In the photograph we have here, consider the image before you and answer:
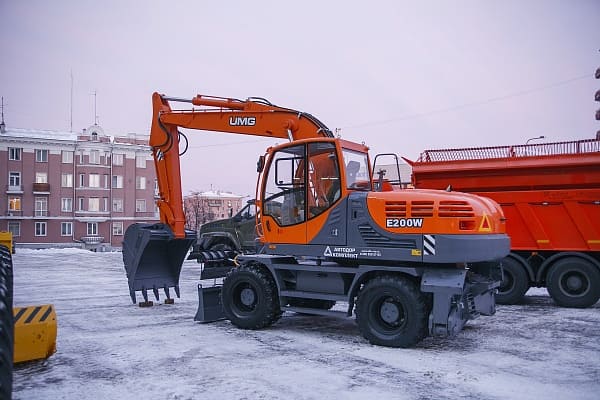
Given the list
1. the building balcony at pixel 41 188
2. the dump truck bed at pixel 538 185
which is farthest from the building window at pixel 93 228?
the dump truck bed at pixel 538 185

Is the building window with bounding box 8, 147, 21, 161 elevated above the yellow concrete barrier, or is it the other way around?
the building window with bounding box 8, 147, 21, 161

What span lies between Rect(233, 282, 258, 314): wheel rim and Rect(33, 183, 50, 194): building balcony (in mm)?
51999

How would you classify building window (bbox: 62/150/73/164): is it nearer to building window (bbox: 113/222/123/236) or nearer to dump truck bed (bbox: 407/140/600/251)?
building window (bbox: 113/222/123/236)

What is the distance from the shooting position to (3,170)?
180ft

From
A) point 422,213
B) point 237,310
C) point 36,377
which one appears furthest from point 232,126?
point 36,377

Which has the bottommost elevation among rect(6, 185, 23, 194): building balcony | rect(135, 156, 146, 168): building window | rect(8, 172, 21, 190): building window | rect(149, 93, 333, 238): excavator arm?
rect(149, 93, 333, 238): excavator arm

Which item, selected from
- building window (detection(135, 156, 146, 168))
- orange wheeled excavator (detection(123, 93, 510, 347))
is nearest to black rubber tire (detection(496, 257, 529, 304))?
orange wheeled excavator (detection(123, 93, 510, 347))

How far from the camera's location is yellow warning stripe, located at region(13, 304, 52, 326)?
652 centimetres

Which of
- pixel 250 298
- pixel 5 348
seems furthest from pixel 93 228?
pixel 5 348

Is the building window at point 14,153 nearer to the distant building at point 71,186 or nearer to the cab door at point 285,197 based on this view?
the distant building at point 71,186

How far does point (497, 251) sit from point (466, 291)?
78 centimetres

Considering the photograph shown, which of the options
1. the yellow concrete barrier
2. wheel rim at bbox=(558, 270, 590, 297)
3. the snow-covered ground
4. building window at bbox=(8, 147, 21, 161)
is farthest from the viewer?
building window at bbox=(8, 147, 21, 161)

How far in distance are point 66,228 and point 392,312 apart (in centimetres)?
5485

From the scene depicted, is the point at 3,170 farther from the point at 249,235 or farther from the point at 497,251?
the point at 497,251
